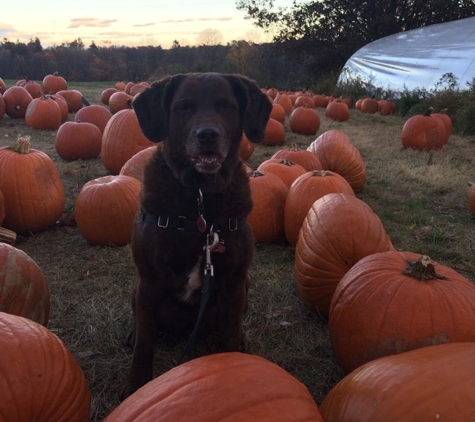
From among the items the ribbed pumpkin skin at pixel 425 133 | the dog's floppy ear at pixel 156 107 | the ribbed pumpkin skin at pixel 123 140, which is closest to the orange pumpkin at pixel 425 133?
the ribbed pumpkin skin at pixel 425 133

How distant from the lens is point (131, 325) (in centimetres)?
300

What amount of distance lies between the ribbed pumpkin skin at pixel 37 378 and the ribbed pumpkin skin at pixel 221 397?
346 mm

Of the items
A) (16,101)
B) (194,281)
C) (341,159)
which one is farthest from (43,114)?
(194,281)

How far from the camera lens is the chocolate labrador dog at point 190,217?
2.27 meters

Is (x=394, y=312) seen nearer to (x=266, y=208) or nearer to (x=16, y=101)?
(x=266, y=208)

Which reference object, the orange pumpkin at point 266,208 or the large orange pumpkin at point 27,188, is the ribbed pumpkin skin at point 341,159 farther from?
the large orange pumpkin at point 27,188

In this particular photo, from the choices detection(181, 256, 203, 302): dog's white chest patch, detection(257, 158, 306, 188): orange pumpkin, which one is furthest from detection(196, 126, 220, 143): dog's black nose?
detection(257, 158, 306, 188): orange pumpkin

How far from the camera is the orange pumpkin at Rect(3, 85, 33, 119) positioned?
36.3 ft

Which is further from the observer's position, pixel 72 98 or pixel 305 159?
pixel 72 98

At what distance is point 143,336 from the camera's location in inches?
91.7

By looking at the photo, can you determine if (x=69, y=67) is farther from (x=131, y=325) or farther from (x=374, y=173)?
(x=131, y=325)

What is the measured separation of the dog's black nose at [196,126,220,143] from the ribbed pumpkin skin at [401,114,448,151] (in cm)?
756

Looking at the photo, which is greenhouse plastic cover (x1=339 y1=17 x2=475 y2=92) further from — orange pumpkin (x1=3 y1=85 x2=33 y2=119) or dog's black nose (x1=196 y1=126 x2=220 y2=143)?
dog's black nose (x1=196 y1=126 x2=220 y2=143)

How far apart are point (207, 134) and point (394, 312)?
1332 mm
